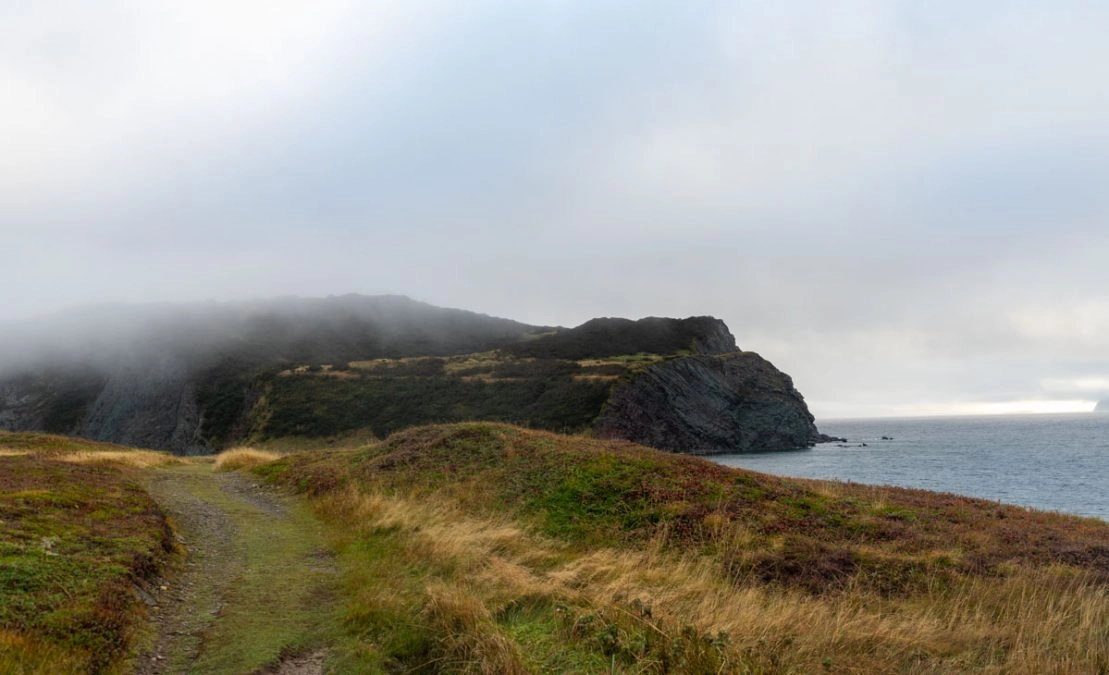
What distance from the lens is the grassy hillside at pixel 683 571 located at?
7.60 m

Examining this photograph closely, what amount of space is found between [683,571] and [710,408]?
84629 mm

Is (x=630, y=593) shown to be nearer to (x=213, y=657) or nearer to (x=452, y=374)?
(x=213, y=657)

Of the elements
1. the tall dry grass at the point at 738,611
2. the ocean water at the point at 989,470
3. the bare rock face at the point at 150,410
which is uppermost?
the tall dry grass at the point at 738,611

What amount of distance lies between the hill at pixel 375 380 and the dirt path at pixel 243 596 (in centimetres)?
4460

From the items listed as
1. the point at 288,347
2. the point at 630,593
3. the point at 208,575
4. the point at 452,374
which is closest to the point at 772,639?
the point at 630,593

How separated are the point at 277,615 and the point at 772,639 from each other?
7.01m

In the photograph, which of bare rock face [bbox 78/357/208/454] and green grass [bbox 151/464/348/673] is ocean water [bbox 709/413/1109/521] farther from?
bare rock face [bbox 78/357/208/454]

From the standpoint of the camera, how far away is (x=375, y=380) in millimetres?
85250

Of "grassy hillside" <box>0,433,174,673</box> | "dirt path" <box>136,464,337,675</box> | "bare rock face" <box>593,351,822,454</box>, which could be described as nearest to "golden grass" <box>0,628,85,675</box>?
"grassy hillside" <box>0,433,174,673</box>

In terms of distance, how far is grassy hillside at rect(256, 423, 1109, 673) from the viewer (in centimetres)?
760

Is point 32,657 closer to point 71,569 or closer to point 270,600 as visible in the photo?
point 71,569

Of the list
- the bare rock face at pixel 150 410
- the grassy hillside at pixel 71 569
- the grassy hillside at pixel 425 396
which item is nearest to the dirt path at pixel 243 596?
the grassy hillside at pixel 71 569

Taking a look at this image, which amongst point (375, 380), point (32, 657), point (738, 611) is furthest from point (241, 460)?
point (375, 380)

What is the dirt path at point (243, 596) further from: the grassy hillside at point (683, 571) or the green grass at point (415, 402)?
the green grass at point (415, 402)
